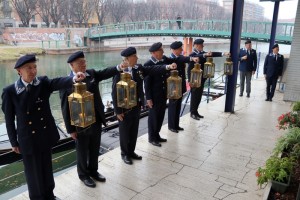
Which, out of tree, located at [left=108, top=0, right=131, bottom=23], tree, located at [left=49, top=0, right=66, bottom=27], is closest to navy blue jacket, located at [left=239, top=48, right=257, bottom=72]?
tree, located at [left=49, top=0, right=66, bottom=27]

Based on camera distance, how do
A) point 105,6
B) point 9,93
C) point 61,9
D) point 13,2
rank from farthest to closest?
point 105,6, point 61,9, point 13,2, point 9,93

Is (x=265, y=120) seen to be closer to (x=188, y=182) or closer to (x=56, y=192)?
(x=188, y=182)

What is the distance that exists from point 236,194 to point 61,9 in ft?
116

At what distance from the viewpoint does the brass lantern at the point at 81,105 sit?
88.0 inches

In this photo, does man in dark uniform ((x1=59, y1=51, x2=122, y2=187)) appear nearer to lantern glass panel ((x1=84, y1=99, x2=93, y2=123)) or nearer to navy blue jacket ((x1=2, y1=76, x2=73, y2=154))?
navy blue jacket ((x1=2, y1=76, x2=73, y2=154))

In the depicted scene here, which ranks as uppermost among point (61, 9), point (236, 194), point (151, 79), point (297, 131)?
point (61, 9)

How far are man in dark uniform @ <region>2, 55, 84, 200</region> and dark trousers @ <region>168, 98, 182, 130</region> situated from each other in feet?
7.65

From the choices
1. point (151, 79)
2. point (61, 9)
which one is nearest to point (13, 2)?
point (61, 9)

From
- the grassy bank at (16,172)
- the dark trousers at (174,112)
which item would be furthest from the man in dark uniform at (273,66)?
the grassy bank at (16,172)

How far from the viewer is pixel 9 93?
91.3 inches

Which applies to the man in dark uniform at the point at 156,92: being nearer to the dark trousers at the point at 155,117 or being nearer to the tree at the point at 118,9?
the dark trousers at the point at 155,117

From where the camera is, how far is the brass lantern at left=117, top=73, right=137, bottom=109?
2.84 metres

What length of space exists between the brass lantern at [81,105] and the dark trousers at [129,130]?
1.07m

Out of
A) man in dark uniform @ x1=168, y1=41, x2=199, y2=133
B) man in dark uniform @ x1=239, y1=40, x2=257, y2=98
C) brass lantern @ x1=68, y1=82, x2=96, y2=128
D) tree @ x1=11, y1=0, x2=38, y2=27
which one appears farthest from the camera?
tree @ x1=11, y1=0, x2=38, y2=27
